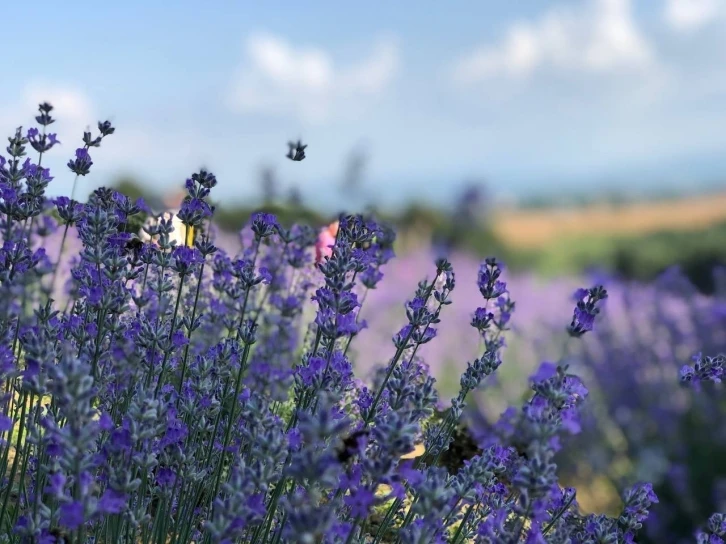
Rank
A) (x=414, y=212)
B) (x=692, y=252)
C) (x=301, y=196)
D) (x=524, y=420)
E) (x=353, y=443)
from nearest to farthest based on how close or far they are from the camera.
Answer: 1. (x=353, y=443)
2. (x=524, y=420)
3. (x=301, y=196)
4. (x=692, y=252)
5. (x=414, y=212)

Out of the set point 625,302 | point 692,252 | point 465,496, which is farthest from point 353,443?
point 692,252

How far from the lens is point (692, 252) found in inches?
468

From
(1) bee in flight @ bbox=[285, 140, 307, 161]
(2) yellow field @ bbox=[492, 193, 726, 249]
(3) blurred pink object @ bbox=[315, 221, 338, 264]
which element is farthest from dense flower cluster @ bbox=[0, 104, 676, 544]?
(2) yellow field @ bbox=[492, 193, 726, 249]

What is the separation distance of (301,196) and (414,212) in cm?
1020

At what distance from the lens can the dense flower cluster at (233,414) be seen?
140 centimetres

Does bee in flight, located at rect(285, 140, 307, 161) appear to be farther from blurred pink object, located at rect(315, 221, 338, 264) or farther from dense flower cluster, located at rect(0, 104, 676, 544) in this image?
blurred pink object, located at rect(315, 221, 338, 264)

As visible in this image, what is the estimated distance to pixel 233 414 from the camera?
208 centimetres

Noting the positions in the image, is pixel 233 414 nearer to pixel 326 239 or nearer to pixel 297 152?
pixel 297 152

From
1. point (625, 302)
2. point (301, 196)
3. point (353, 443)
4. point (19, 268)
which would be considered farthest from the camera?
point (625, 302)

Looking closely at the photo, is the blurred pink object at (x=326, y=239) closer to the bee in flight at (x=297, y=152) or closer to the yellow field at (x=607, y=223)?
the bee in flight at (x=297, y=152)

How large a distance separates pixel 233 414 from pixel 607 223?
46.2 ft

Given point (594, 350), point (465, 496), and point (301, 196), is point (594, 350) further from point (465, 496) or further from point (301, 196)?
point (465, 496)

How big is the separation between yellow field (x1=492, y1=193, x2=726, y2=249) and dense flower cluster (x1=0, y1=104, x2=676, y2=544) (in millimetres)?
11051

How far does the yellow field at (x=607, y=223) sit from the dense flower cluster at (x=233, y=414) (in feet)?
36.3
